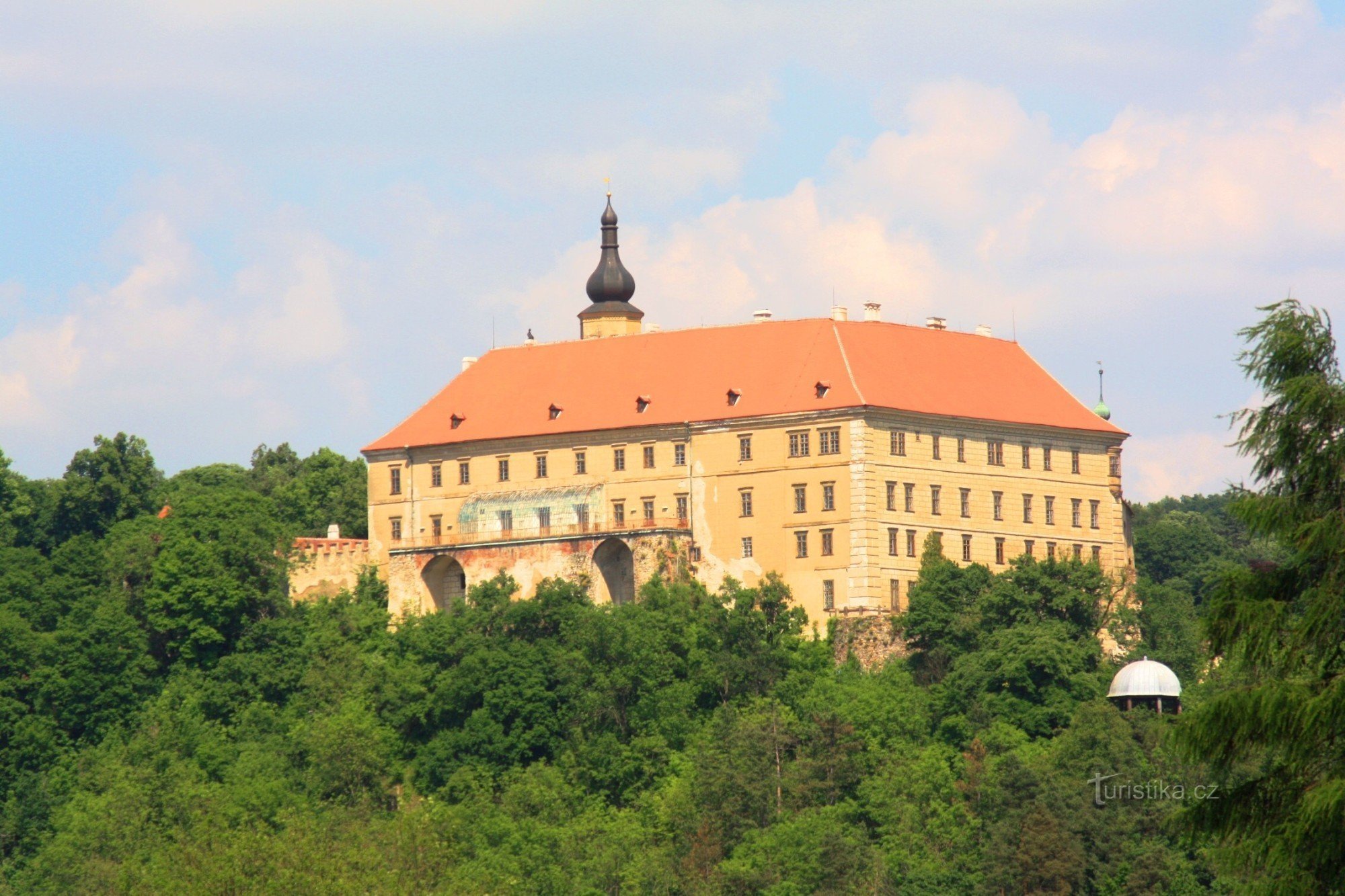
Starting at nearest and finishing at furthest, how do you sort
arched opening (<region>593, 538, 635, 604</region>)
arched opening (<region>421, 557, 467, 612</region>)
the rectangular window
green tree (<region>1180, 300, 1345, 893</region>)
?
green tree (<region>1180, 300, 1345, 893</region>)
the rectangular window
arched opening (<region>593, 538, 635, 604</region>)
arched opening (<region>421, 557, 467, 612</region>)

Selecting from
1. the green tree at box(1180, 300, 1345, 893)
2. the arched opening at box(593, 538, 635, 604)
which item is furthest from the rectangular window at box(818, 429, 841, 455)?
the green tree at box(1180, 300, 1345, 893)

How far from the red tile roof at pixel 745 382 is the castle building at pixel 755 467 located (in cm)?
8

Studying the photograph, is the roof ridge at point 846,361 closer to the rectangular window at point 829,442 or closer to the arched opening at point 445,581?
the rectangular window at point 829,442

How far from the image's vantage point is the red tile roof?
8200cm

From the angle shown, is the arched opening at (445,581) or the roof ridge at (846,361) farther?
the arched opening at (445,581)

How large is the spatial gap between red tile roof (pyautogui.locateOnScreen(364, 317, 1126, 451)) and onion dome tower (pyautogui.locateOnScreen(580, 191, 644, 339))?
283 cm

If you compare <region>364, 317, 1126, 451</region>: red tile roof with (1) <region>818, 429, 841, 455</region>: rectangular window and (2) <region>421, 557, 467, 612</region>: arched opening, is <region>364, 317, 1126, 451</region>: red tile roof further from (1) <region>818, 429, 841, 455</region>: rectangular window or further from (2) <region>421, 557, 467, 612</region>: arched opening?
(2) <region>421, 557, 467, 612</region>: arched opening

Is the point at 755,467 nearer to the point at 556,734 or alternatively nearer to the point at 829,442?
the point at 829,442

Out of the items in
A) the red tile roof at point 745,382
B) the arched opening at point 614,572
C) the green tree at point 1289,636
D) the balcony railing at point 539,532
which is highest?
the red tile roof at point 745,382

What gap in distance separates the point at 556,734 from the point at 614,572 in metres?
6.65

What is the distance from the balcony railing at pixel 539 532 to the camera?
81438mm

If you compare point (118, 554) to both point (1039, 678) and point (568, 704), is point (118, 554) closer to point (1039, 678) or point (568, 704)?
point (568, 704)

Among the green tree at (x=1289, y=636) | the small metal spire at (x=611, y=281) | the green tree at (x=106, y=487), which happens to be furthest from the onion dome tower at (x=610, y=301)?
the green tree at (x=1289, y=636)

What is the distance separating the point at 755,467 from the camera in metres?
80.8
